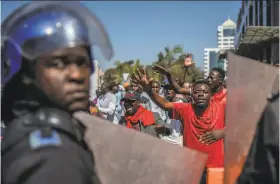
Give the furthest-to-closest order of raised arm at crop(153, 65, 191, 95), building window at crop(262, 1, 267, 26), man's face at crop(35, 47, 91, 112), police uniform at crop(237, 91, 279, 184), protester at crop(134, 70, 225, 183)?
building window at crop(262, 1, 267, 26)
raised arm at crop(153, 65, 191, 95)
protester at crop(134, 70, 225, 183)
police uniform at crop(237, 91, 279, 184)
man's face at crop(35, 47, 91, 112)

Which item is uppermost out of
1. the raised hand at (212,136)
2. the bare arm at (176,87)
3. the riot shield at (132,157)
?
the riot shield at (132,157)

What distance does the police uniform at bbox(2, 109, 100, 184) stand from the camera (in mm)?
1373

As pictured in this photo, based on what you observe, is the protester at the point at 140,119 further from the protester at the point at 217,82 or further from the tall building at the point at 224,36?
the tall building at the point at 224,36

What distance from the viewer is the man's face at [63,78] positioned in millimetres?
1528

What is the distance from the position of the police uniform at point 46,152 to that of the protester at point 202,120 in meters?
2.97

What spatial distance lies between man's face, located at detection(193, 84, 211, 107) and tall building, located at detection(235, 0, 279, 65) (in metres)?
7.55

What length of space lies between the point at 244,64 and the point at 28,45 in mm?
822

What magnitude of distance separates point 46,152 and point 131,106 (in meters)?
4.94

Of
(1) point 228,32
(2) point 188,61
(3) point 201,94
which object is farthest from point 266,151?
(1) point 228,32

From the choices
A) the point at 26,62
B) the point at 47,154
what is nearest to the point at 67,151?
the point at 47,154

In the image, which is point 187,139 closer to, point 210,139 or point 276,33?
point 210,139

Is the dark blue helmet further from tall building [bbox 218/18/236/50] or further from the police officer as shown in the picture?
tall building [bbox 218/18/236/50]

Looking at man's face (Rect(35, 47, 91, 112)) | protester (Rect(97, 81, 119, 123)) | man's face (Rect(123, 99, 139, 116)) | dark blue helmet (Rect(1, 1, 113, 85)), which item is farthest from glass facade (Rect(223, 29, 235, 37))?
man's face (Rect(35, 47, 91, 112))

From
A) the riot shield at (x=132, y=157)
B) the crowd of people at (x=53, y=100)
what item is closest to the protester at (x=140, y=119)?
the riot shield at (x=132, y=157)
